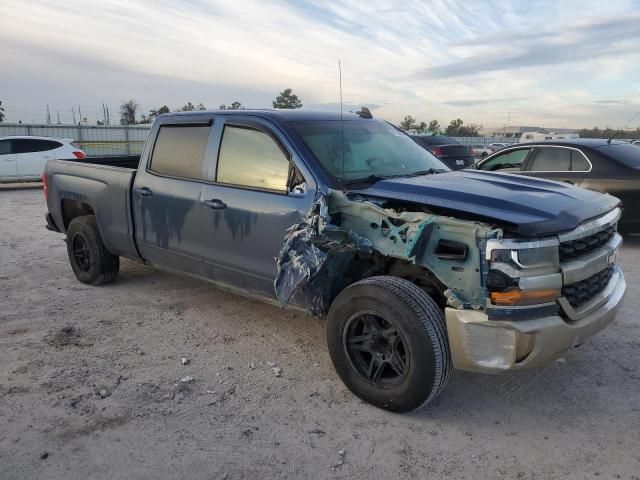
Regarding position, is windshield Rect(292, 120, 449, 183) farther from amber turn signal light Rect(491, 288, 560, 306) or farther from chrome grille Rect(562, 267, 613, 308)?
chrome grille Rect(562, 267, 613, 308)

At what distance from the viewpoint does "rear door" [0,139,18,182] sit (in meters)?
15.4

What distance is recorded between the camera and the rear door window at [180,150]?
181 inches

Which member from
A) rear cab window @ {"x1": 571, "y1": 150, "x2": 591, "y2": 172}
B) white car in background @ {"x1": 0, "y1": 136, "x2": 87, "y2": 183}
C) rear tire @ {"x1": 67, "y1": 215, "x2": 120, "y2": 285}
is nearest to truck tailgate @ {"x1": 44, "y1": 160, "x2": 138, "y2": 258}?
rear tire @ {"x1": 67, "y1": 215, "x2": 120, "y2": 285}

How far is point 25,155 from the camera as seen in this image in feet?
51.2

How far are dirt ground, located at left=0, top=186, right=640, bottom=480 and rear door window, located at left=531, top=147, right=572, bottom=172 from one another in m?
3.38

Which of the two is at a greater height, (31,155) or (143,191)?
(31,155)

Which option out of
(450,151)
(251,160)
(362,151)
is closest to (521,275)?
(362,151)

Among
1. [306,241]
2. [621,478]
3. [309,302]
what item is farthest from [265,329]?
[621,478]

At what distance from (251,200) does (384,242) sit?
1200 millimetres

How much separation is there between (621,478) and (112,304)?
14.6 ft

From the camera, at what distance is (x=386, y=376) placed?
134 inches

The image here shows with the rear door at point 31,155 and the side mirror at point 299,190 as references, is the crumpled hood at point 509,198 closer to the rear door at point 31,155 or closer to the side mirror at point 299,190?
the side mirror at point 299,190

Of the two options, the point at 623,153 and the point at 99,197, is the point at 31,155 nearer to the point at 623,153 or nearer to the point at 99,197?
the point at 99,197

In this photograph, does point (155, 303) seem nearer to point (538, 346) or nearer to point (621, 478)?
point (538, 346)
